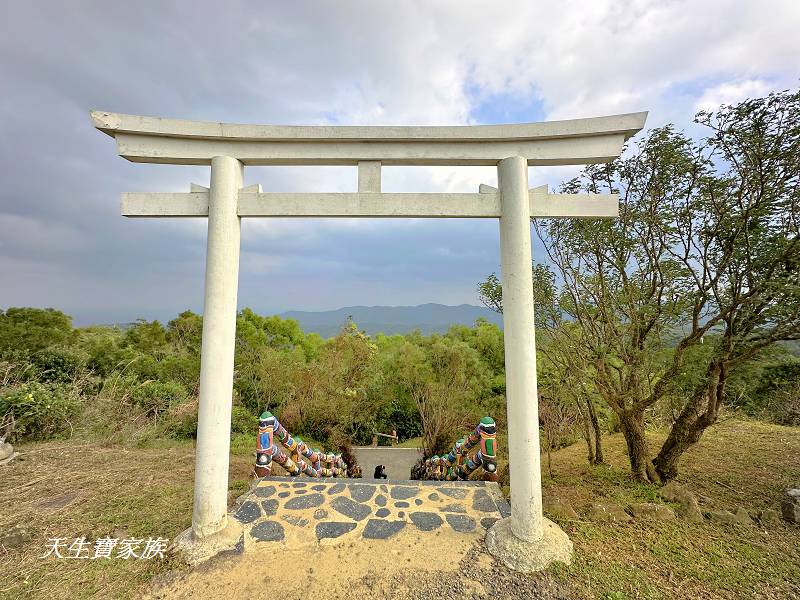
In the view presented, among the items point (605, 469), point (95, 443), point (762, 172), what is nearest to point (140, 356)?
point (95, 443)

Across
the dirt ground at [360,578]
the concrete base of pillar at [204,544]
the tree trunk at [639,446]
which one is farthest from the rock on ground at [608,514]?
the concrete base of pillar at [204,544]

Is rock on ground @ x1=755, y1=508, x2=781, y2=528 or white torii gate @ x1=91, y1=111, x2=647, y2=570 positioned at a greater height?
white torii gate @ x1=91, y1=111, x2=647, y2=570

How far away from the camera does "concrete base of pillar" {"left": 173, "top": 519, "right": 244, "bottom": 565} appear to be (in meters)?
2.95

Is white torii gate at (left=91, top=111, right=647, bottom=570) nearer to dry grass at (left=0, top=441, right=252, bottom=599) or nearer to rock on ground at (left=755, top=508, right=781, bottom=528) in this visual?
dry grass at (left=0, top=441, right=252, bottom=599)

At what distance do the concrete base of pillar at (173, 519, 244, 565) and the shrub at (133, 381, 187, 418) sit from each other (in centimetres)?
655

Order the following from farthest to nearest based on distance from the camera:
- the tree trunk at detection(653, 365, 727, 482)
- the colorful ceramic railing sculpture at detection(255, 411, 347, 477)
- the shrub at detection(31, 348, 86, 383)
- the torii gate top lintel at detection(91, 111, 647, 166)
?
the shrub at detection(31, 348, 86, 383), the colorful ceramic railing sculpture at detection(255, 411, 347, 477), the tree trunk at detection(653, 365, 727, 482), the torii gate top lintel at detection(91, 111, 647, 166)

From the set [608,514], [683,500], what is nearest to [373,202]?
[608,514]

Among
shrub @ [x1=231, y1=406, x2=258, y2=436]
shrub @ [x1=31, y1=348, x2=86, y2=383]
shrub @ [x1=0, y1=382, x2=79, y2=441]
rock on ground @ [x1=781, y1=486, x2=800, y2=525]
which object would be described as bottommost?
shrub @ [x1=231, y1=406, x2=258, y2=436]

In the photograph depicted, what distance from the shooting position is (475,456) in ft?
16.1

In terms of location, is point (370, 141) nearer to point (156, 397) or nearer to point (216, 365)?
point (216, 365)

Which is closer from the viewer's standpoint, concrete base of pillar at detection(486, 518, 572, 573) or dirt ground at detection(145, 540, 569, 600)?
dirt ground at detection(145, 540, 569, 600)

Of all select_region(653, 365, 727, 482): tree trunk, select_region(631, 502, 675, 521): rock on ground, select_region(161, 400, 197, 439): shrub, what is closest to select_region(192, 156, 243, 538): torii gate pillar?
select_region(631, 502, 675, 521): rock on ground

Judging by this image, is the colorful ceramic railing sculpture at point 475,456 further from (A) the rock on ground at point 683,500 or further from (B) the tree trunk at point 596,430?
(A) the rock on ground at point 683,500

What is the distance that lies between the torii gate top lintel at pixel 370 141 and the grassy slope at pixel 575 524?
3.57m
